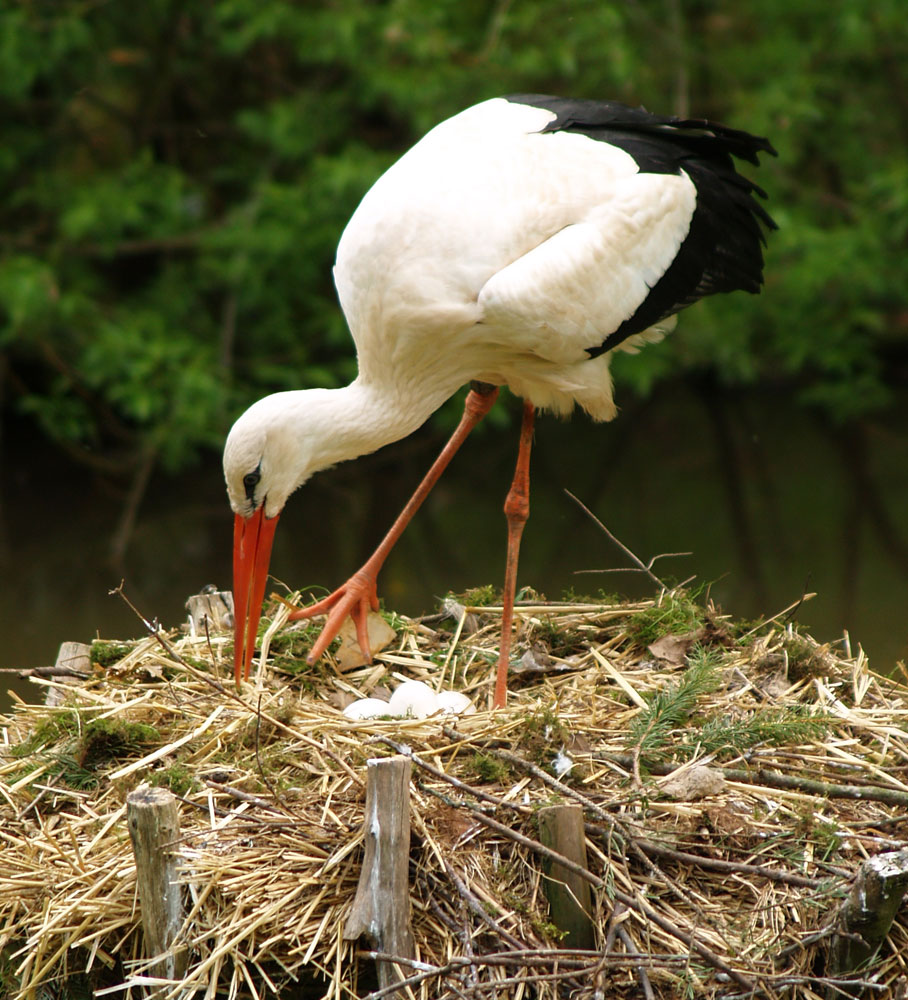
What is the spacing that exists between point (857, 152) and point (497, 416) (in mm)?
4851

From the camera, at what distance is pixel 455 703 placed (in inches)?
149

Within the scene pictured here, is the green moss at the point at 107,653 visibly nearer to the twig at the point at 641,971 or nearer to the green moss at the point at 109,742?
the green moss at the point at 109,742

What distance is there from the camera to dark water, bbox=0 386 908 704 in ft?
25.5

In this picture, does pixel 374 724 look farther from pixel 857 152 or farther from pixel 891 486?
pixel 857 152

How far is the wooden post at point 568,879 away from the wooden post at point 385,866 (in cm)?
36

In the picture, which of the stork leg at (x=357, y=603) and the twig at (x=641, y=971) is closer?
the twig at (x=641, y=971)

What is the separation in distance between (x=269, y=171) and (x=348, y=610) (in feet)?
21.0

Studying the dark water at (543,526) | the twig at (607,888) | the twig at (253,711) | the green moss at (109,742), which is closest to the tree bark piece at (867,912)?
the twig at (607,888)

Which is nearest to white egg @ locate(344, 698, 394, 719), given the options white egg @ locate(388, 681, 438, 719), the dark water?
white egg @ locate(388, 681, 438, 719)

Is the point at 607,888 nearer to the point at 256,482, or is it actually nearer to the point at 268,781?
the point at 268,781

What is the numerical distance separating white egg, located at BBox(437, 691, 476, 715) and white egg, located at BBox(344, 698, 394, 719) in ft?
0.52

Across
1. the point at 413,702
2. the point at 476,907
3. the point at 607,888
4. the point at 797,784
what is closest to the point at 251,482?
the point at 413,702

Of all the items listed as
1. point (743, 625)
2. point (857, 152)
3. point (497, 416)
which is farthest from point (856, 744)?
point (857, 152)

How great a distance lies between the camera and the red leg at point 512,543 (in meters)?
4.01
